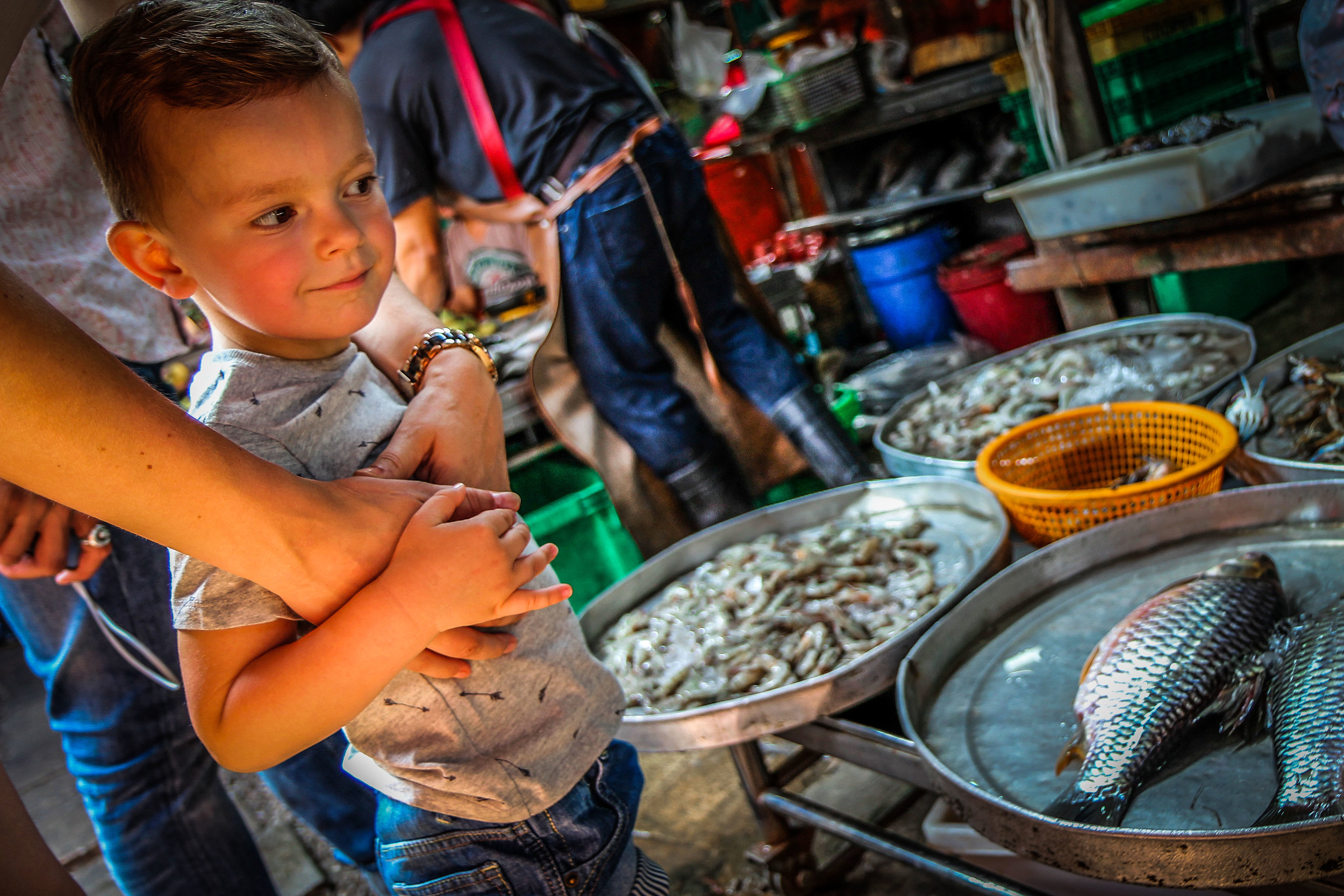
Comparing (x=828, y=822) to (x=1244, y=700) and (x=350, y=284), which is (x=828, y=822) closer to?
(x=1244, y=700)

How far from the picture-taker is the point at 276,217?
98 centimetres

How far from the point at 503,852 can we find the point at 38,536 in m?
1.06

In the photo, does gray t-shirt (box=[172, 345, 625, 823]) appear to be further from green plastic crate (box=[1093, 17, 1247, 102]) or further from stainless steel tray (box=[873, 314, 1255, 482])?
green plastic crate (box=[1093, 17, 1247, 102])

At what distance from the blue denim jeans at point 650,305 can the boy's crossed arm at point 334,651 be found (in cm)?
225

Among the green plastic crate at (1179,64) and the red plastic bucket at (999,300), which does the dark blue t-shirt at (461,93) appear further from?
the green plastic crate at (1179,64)

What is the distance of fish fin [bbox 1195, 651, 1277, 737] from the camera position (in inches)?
48.5

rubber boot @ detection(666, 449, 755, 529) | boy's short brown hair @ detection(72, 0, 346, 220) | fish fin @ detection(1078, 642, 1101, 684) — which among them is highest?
boy's short brown hair @ detection(72, 0, 346, 220)

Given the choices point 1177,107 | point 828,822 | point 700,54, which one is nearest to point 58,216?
point 828,822

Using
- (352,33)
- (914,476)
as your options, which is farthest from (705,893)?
(352,33)

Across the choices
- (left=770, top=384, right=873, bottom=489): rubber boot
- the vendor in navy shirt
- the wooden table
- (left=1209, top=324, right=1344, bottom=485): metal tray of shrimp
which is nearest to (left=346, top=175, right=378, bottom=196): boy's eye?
(left=1209, top=324, right=1344, bottom=485): metal tray of shrimp

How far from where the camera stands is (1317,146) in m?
2.73

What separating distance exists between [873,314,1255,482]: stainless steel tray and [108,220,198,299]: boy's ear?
1.78 meters

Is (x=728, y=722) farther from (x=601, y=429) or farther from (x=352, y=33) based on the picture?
(x=352, y=33)

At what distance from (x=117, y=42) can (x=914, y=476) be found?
194 centimetres
